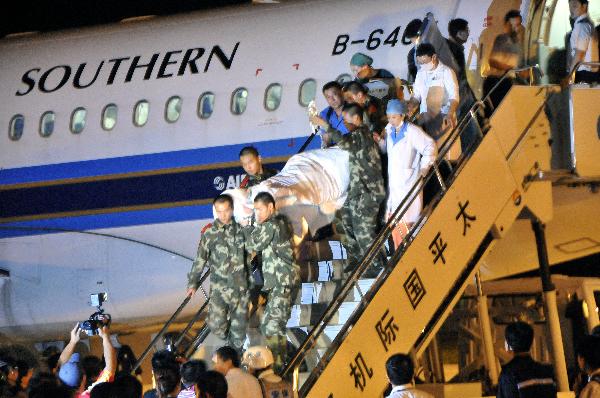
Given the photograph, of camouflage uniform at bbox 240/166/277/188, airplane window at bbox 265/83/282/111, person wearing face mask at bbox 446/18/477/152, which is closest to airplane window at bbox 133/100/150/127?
airplane window at bbox 265/83/282/111

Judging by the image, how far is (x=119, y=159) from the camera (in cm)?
1477

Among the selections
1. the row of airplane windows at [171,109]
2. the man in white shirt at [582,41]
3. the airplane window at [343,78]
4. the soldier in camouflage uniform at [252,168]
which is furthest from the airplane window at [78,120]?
the man in white shirt at [582,41]

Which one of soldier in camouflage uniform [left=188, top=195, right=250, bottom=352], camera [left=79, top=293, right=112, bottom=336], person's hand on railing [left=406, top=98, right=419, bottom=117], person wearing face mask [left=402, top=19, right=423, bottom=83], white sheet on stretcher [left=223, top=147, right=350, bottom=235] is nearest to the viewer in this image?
camera [left=79, top=293, right=112, bottom=336]

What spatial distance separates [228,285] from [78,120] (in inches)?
249

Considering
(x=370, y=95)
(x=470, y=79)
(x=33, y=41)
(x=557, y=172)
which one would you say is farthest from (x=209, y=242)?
(x=33, y=41)

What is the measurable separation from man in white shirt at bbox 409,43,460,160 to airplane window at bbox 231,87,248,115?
3.81 metres

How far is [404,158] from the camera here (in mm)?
9914

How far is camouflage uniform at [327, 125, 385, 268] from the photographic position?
1002 centimetres

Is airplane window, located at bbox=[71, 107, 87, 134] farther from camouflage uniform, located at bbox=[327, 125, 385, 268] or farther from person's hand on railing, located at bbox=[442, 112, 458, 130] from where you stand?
person's hand on railing, located at bbox=[442, 112, 458, 130]

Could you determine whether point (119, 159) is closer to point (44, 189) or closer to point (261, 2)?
point (44, 189)

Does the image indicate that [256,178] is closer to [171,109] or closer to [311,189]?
[311,189]

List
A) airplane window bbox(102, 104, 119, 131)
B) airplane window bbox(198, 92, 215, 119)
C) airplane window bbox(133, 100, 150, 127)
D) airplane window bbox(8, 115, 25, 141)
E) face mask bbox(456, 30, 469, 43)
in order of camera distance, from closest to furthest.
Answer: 1. face mask bbox(456, 30, 469, 43)
2. airplane window bbox(198, 92, 215, 119)
3. airplane window bbox(133, 100, 150, 127)
4. airplane window bbox(102, 104, 119, 131)
5. airplane window bbox(8, 115, 25, 141)

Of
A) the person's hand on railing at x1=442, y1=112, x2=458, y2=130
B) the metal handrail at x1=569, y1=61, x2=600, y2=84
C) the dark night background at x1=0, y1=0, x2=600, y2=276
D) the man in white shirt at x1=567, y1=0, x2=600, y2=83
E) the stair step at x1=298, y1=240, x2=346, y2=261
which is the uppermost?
the dark night background at x1=0, y1=0, x2=600, y2=276

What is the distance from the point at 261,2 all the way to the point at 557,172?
6.10 meters
